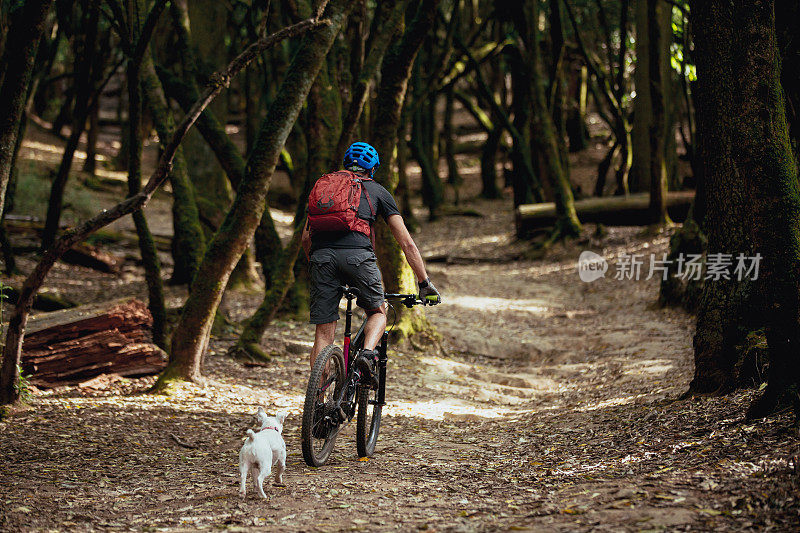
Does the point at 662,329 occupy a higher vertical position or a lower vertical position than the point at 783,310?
lower

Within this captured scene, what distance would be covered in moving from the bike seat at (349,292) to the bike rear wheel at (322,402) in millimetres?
360

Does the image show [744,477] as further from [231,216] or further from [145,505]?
[231,216]

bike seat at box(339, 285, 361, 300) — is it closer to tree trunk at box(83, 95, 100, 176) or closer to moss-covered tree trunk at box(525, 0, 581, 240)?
moss-covered tree trunk at box(525, 0, 581, 240)

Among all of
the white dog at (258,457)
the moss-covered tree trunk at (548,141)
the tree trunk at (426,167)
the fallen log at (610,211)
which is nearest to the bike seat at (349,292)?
the white dog at (258,457)

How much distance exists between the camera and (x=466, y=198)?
2800cm

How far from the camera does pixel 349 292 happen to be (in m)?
5.04

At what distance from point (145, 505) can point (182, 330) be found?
2.97 m

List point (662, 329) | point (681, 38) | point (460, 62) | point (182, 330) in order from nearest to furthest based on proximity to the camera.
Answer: point (182, 330) < point (662, 329) < point (681, 38) < point (460, 62)

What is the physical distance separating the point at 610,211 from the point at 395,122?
9764mm

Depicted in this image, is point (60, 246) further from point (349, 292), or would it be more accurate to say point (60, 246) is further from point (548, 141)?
point (548, 141)

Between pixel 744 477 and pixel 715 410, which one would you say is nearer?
pixel 744 477

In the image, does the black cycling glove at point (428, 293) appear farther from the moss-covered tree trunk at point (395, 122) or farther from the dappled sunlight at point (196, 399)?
the moss-covered tree trunk at point (395, 122)

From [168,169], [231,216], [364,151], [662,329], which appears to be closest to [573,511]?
[364,151]

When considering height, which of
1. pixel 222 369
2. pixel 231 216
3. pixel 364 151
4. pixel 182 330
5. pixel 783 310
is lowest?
pixel 222 369
